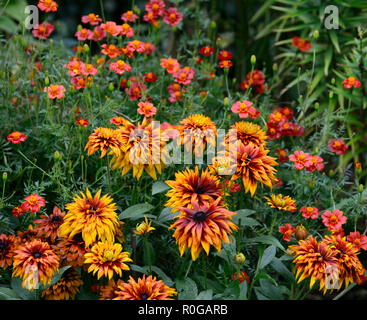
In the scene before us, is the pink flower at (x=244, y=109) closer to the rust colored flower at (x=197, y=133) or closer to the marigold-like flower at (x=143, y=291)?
the rust colored flower at (x=197, y=133)

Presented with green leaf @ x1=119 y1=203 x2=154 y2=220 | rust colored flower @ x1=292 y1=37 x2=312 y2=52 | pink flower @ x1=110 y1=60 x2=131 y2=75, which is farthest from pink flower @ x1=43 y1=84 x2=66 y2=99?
rust colored flower @ x1=292 y1=37 x2=312 y2=52

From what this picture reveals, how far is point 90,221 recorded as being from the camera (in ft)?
3.15

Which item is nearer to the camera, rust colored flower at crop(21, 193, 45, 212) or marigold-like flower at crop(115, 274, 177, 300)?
marigold-like flower at crop(115, 274, 177, 300)

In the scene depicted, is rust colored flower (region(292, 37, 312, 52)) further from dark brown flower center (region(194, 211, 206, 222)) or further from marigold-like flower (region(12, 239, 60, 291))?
marigold-like flower (region(12, 239, 60, 291))

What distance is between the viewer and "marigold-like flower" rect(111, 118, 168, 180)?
3.49 ft

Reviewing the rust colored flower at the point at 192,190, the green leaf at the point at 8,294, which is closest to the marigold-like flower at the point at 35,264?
the green leaf at the point at 8,294

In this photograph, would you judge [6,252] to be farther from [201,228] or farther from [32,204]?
[201,228]

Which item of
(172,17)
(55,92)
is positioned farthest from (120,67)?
(172,17)

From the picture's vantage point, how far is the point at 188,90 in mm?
1524

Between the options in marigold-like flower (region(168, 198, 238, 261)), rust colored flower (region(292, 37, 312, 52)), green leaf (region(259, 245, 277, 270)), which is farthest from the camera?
rust colored flower (region(292, 37, 312, 52))

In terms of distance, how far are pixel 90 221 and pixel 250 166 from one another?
0.34 metres

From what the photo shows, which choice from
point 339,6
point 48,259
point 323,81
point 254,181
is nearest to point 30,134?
point 48,259

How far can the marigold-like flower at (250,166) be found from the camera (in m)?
0.97

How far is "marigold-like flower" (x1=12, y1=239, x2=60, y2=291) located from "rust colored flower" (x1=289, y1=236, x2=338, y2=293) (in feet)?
1.61
